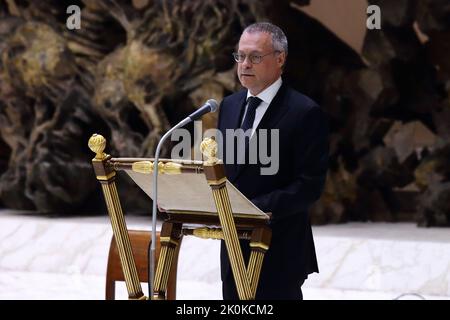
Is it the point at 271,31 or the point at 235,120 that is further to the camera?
the point at 235,120

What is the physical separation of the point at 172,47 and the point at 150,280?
4.58m

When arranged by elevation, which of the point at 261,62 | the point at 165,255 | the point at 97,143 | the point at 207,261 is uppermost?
the point at 261,62

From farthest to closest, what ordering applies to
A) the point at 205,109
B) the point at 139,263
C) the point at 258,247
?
1. the point at 139,263
2. the point at 258,247
3. the point at 205,109

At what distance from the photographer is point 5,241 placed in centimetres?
793

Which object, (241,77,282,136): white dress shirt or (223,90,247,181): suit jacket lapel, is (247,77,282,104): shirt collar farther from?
(223,90,247,181): suit jacket lapel

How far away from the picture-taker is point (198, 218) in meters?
3.43

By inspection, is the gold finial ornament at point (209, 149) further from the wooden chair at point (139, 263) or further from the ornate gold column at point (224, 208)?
the wooden chair at point (139, 263)

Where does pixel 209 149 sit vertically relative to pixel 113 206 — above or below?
above

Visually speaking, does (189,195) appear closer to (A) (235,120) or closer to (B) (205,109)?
(B) (205,109)

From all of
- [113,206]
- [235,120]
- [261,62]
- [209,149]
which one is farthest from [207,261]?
[209,149]

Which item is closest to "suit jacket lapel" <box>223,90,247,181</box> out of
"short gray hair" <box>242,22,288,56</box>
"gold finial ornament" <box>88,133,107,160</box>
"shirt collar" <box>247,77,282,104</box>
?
"shirt collar" <box>247,77,282,104</box>

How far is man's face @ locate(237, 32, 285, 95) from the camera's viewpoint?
11.9 ft

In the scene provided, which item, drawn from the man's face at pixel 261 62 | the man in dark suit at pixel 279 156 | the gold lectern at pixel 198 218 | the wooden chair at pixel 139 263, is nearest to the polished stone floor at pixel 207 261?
the wooden chair at pixel 139 263

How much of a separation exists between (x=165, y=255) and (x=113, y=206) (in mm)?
240
